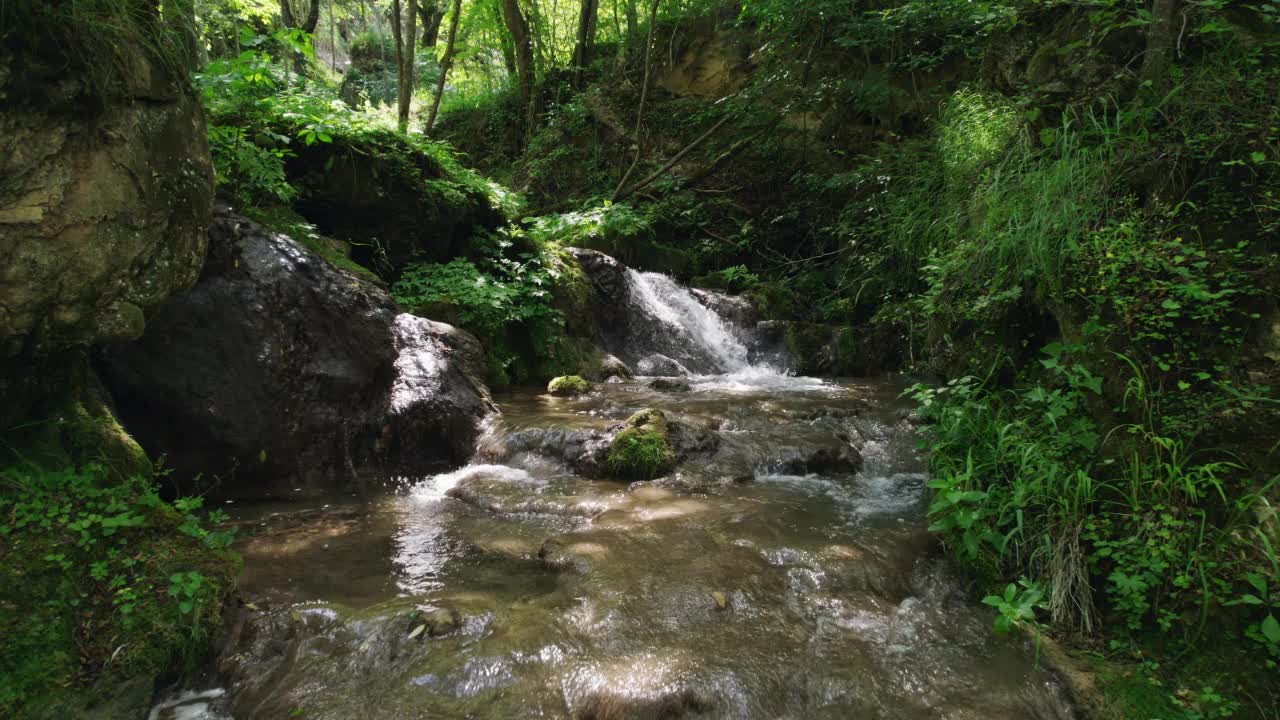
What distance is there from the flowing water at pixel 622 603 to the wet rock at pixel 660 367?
4.48 meters

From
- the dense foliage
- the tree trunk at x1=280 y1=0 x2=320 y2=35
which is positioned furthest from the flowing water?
the tree trunk at x1=280 y1=0 x2=320 y2=35

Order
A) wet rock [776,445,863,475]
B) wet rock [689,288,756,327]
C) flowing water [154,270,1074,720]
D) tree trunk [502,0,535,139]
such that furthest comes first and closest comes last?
tree trunk [502,0,535,139], wet rock [689,288,756,327], wet rock [776,445,863,475], flowing water [154,270,1074,720]

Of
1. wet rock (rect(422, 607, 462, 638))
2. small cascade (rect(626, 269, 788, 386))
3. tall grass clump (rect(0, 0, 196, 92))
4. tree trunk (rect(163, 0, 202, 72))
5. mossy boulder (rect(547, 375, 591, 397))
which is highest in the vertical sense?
tree trunk (rect(163, 0, 202, 72))

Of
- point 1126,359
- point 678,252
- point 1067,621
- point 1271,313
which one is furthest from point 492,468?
point 678,252

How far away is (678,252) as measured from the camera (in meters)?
12.9

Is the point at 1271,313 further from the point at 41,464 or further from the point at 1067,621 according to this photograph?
the point at 41,464

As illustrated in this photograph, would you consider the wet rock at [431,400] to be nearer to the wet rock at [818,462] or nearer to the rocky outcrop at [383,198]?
the rocky outcrop at [383,198]

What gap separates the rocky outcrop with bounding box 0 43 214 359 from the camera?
2.29 meters

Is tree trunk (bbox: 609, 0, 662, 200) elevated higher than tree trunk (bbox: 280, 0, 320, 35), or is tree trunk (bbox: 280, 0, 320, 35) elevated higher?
tree trunk (bbox: 280, 0, 320, 35)

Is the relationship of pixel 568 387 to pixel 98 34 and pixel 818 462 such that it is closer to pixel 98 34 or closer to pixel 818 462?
pixel 818 462

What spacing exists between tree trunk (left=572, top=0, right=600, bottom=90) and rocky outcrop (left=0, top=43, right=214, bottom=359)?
53.2 ft

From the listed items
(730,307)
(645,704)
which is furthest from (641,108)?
(645,704)

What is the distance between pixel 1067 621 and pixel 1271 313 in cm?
159

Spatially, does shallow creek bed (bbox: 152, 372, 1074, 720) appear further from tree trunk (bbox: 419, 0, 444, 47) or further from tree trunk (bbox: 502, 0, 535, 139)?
tree trunk (bbox: 419, 0, 444, 47)
